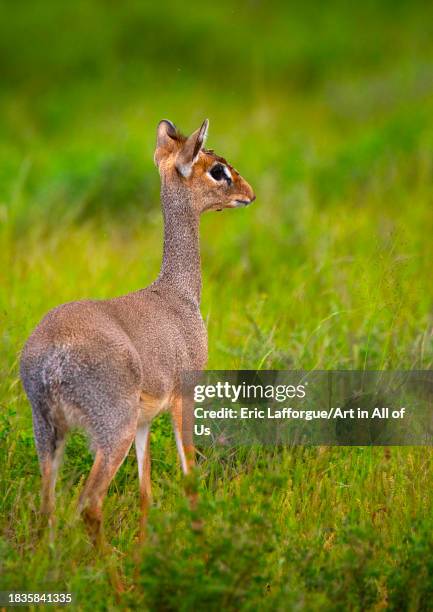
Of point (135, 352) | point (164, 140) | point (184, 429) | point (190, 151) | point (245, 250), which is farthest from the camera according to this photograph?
point (245, 250)

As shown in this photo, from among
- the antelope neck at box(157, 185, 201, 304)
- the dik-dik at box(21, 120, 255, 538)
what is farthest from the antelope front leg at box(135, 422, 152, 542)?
the antelope neck at box(157, 185, 201, 304)

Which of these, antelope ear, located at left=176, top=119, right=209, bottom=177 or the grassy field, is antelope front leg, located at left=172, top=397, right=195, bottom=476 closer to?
the grassy field

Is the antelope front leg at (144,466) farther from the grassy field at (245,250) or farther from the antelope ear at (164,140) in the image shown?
the antelope ear at (164,140)

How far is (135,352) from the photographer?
4.32m

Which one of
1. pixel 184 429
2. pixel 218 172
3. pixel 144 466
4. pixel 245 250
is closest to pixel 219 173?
pixel 218 172

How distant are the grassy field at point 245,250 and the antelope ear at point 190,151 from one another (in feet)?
3.76

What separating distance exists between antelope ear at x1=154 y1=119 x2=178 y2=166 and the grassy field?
117cm

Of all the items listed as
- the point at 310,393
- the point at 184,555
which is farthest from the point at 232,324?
the point at 184,555

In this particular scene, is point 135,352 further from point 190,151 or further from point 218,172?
point 218,172

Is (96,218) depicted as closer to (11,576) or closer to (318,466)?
(318,466)

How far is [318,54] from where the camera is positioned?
1769 cm

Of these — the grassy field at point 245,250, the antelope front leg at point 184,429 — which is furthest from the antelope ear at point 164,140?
the antelope front leg at point 184,429

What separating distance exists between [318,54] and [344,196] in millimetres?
8401

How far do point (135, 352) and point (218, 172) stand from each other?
1384mm
